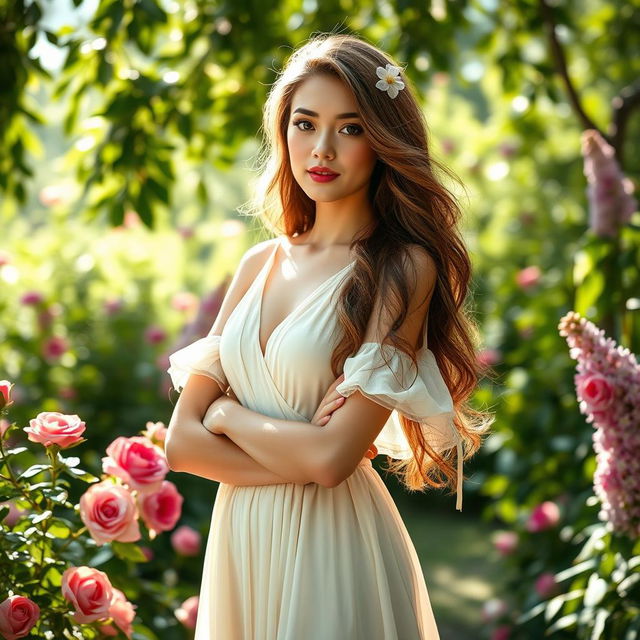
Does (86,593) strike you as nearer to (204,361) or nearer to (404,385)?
(204,361)

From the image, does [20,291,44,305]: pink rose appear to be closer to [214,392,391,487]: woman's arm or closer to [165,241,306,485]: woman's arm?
[165,241,306,485]: woman's arm

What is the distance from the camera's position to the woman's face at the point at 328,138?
2150 mm

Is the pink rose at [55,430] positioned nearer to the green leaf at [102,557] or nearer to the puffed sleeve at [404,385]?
the green leaf at [102,557]

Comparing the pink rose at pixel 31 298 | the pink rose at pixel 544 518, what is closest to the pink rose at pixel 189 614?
the pink rose at pixel 544 518

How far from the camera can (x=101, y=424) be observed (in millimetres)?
4711

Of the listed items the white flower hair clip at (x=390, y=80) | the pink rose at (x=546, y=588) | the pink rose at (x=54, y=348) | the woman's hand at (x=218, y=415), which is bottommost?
the pink rose at (x=546, y=588)

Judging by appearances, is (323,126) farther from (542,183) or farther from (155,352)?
(542,183)

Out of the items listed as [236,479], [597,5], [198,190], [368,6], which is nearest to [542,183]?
[597,5]

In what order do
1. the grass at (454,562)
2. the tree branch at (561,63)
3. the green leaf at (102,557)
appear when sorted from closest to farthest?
the green leaf at (102,557)
the tree branch at (561,63)
the grass at (454,562)

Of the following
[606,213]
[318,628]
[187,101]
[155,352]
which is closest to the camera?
[318,628]

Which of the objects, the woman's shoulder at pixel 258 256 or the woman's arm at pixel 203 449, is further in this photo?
the woman's shoulder at pixel 258 256

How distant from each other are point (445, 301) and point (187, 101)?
7.67 ft

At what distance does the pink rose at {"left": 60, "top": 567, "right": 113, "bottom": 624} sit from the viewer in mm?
2205

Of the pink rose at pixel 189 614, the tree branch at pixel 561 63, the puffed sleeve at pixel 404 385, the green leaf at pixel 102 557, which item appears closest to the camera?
the puffed sleeve at pixel 404 385
